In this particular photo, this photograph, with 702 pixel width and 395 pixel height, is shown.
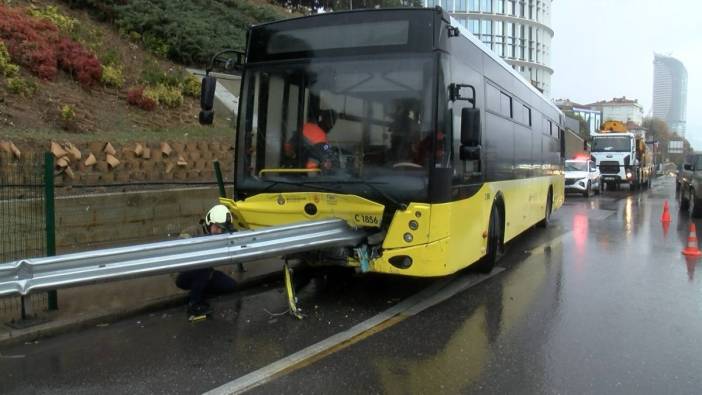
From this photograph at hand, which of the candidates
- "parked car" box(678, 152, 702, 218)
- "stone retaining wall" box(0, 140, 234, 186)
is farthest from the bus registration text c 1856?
"parked car" box(678, 152, 702, 218)

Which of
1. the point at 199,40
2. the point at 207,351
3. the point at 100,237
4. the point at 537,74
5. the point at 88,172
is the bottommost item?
the point at 207,351

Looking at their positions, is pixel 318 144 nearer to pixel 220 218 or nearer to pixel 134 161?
pixel 220 218

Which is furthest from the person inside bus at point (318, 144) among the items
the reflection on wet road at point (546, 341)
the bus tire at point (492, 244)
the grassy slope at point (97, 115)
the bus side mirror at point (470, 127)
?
the grassy slope at point (97, 115)

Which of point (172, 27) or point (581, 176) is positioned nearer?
point (172, 27)

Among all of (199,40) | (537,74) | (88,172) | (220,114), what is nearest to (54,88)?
(88,172)

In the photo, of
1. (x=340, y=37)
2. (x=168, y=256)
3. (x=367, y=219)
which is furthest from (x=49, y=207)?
(x=340, y=37)

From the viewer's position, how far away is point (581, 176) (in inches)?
1066

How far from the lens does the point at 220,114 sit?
16.2 meters

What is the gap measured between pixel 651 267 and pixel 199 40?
1403 cm

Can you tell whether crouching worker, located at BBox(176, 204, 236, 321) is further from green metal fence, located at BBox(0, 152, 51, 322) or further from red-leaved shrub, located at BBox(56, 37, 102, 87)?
red-leaved shrub, located at BBox(56, 37, 102, 87)

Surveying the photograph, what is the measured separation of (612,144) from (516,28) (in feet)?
212

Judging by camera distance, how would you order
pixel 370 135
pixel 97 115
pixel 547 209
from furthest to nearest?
pixel 547 209
pixel 97 115
pixel 370 135

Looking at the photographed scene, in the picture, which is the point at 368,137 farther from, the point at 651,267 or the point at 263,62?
the point at 651,267

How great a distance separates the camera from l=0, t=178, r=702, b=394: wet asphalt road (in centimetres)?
466
